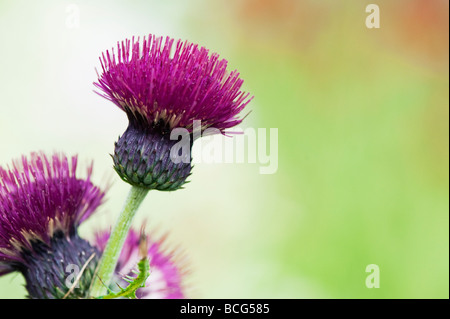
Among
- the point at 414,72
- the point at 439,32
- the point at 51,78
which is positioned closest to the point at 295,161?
the point at 414,72

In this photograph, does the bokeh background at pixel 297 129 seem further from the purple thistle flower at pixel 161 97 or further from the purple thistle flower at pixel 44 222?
the purple thistle flower at pixel 161 97

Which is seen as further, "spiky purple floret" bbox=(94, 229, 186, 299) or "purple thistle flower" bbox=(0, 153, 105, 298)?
"spiky purple floret" bbox=(94, 229, 186, 299)

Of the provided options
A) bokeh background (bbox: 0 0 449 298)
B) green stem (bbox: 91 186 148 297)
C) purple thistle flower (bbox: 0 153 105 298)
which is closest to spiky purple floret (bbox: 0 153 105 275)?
purple thistle flower (bbox: 0 153 105 298)

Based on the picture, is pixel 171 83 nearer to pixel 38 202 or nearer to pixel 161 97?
pixel 161 97

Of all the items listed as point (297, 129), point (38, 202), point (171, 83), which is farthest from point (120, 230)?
point (297, 129)

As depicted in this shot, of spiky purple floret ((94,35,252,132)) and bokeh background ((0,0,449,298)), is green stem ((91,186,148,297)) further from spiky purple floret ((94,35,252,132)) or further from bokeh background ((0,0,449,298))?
bokeh background ((0,0,449,298))

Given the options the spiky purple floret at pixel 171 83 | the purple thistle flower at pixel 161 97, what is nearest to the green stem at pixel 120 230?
the purple thistle flower at pixel 161 97
